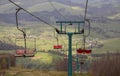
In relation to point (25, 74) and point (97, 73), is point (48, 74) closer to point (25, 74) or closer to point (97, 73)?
point (25, 74)

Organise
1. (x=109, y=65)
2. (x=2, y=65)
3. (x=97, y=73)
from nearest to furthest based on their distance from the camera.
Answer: (x=2, y=65) < (x=97, y=73) < (x=109, y=65)

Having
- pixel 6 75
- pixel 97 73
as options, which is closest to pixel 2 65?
pixel 6 75

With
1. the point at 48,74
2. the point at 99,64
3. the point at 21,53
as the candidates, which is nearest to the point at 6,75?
the point at 48,74

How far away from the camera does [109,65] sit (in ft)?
400

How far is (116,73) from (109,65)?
7.84 metres

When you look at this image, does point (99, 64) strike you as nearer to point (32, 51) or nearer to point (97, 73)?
point (97, 73)

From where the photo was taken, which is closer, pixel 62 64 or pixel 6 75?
pixel 6 75

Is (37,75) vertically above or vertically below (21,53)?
below

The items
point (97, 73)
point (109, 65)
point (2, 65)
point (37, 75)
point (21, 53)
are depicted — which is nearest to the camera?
point (21, 53)

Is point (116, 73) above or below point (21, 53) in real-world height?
below

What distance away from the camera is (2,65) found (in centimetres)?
10125

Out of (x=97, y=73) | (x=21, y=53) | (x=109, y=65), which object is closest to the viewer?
(x=21, y=53)

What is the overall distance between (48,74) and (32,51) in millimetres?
37678

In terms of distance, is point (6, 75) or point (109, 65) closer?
point (6, 75)
